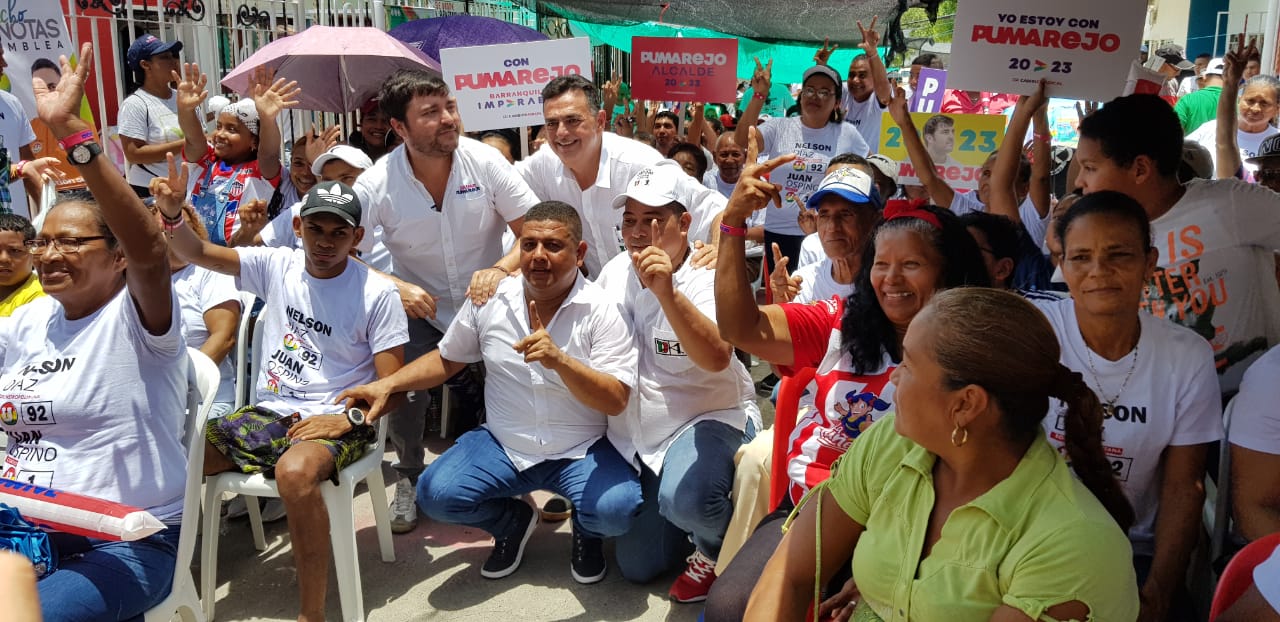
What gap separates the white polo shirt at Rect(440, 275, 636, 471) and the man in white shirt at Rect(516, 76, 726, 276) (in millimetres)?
1063

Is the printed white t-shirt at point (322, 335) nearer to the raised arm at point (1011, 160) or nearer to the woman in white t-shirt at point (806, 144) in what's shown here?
the raised arm at point (1011, 160)

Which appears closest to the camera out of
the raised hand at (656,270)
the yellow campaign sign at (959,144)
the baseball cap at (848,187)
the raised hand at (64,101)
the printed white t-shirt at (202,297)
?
the raised hand at (656,270)

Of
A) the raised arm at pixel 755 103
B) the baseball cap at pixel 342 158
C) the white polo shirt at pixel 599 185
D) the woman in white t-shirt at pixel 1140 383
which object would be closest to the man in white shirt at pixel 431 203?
the white polo shirt at pixel 599 185

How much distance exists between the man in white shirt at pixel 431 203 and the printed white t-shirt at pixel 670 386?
1133mm

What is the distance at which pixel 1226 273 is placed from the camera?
9.62ft

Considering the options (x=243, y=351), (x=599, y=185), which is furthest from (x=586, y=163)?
(x=243, y=351)

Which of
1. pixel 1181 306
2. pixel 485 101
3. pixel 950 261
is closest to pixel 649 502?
pixel 950 261

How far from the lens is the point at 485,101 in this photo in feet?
19.3

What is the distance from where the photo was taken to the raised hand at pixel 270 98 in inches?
199

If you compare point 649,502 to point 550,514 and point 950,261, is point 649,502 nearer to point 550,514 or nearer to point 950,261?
point 550,514

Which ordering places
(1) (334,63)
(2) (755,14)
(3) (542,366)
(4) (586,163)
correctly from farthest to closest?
(2) (755,14), (1) (334,63), (4) (586,163), (3) (542,366)

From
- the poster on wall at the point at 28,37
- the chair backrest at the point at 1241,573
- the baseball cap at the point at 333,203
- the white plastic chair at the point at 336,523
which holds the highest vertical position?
the poster on wall at the point at 28,37

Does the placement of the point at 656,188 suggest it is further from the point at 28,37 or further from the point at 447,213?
the point at 28,37

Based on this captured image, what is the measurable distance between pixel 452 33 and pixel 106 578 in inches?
227
